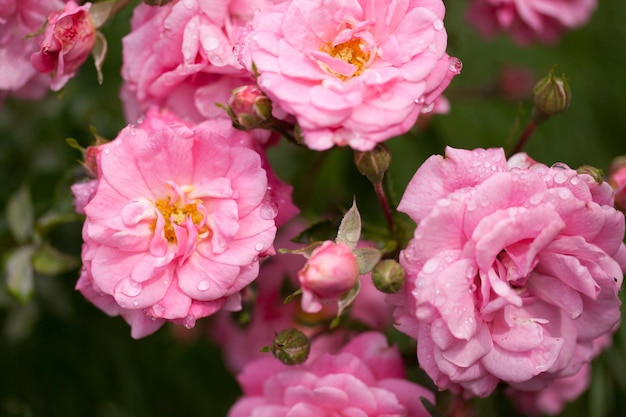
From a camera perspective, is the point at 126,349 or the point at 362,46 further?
the point at 126,349

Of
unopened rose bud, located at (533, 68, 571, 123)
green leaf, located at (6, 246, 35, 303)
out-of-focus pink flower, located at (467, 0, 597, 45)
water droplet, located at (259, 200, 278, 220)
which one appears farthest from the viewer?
out-of-focus pink flower, located at (467, 0, 597, 45)

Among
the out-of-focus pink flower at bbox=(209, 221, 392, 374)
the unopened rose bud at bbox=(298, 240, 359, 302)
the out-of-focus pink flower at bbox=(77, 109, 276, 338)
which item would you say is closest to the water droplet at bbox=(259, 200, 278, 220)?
the out-of-focus pink flower at bbox=(77, 109, 276, 338)

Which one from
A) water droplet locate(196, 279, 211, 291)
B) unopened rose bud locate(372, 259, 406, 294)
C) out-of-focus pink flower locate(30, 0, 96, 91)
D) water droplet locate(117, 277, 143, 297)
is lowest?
water droplet locate(117, 277, 143, 297)

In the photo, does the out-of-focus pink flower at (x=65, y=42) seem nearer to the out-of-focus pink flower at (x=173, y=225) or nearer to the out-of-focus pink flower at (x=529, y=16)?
the out-of-focus pink flower at (x=173, y=225)

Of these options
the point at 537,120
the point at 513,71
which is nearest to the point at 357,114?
the point at 537,120

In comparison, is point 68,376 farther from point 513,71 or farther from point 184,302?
point 513,71

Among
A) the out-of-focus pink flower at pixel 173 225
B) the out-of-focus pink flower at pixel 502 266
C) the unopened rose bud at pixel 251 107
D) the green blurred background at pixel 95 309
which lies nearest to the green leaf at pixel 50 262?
the green blurred background at pixel 95 309

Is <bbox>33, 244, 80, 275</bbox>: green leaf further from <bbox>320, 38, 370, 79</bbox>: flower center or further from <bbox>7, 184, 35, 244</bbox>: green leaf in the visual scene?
<bbox>320, 38, 370, 79</bbox>: flower center
